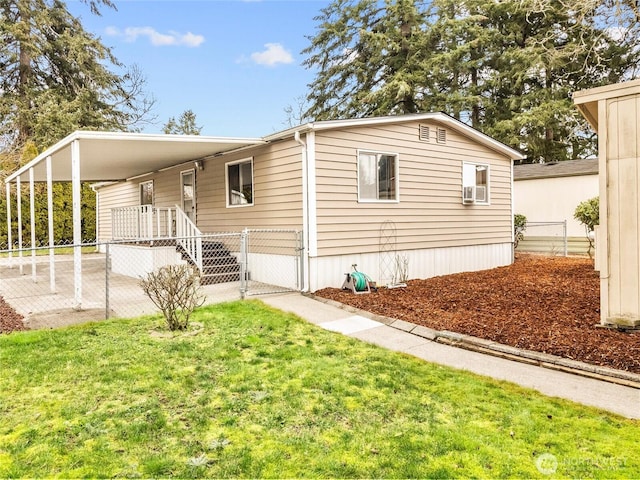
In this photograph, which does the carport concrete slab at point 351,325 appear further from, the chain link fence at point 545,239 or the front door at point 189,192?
the chain link fence at point 545,239

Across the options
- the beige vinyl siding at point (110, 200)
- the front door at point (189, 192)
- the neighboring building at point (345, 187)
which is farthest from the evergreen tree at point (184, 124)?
the front door at point (189, 192)

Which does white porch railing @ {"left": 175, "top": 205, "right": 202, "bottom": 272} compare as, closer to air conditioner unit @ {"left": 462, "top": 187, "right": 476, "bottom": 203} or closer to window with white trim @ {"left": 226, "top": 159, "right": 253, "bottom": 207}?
window with white trim @ {"left": 226, "top": 159, "right": 253, "bottom": 207}

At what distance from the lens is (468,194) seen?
36.0ft

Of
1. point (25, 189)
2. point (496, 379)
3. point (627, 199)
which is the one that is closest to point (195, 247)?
point (496, 379)

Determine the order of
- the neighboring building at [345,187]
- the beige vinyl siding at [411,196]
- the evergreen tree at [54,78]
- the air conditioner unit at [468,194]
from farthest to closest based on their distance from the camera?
the evergreen tree at [54,78]
the air conditioner unit at [468,194]
the beige vinyl siding at [411,196]
the neighboring building at [345,187]

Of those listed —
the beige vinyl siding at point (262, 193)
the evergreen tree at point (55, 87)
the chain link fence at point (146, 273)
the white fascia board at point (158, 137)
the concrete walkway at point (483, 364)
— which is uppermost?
the evergreen tree at point (55, 87)

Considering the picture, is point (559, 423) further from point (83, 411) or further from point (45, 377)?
point (45, 377)

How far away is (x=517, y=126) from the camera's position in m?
19.9

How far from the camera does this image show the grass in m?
2.53

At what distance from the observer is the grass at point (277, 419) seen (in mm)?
2531

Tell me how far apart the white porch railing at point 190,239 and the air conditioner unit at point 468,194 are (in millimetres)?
6577

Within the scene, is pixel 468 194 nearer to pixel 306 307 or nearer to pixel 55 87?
pixel 306 307

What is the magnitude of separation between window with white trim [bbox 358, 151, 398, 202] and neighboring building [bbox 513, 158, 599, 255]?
8.46 metres

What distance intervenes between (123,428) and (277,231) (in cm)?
536
